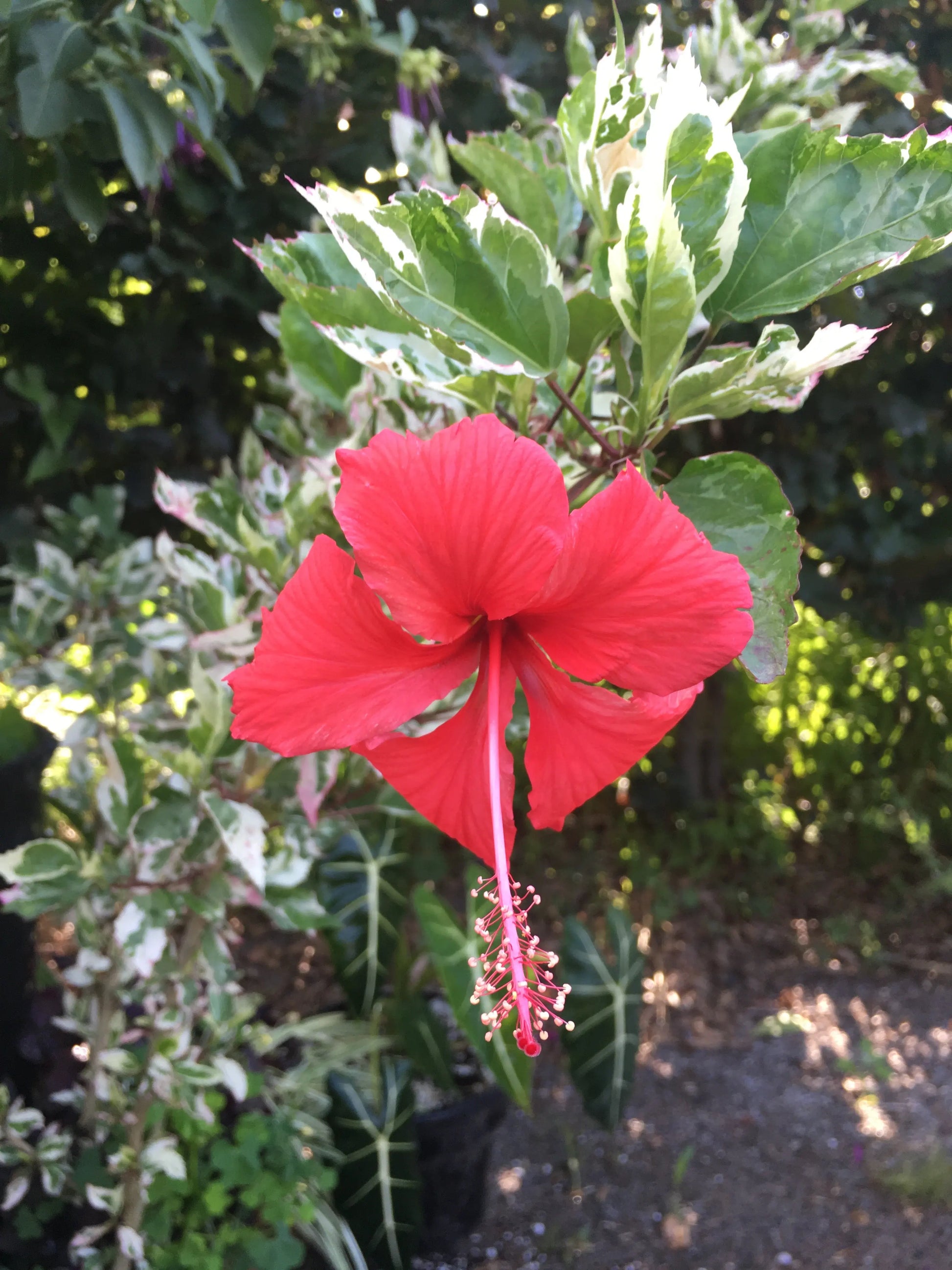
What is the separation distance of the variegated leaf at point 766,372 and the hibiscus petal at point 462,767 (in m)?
0.17

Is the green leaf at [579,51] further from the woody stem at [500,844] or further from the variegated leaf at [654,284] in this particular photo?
the woody stem at [500,844]

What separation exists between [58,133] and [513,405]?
1.71 feet

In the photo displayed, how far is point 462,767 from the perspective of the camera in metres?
0.44

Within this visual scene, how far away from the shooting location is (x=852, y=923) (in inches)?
96.9

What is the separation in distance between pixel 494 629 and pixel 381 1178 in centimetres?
127

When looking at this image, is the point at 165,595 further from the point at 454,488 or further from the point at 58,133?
the point at 454,488

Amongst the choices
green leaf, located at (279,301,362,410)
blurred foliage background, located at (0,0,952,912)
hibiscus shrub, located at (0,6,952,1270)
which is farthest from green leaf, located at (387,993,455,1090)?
green leaf, located at (279,301,362,410)

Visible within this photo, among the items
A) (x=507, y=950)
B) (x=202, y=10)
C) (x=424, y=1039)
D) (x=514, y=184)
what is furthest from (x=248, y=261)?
(x=424, y=1039)

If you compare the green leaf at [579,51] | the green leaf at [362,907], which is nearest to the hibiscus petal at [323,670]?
the green leaf at [579,51]

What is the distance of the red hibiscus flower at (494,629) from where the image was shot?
1.13ft

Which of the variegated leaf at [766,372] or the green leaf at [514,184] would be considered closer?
the variegated leaf at [766,372]

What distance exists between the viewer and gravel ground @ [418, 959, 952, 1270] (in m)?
1.56

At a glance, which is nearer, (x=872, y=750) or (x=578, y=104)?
(x=578, y=104)

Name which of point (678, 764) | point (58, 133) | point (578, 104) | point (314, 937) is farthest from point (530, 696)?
point (678, 764)
